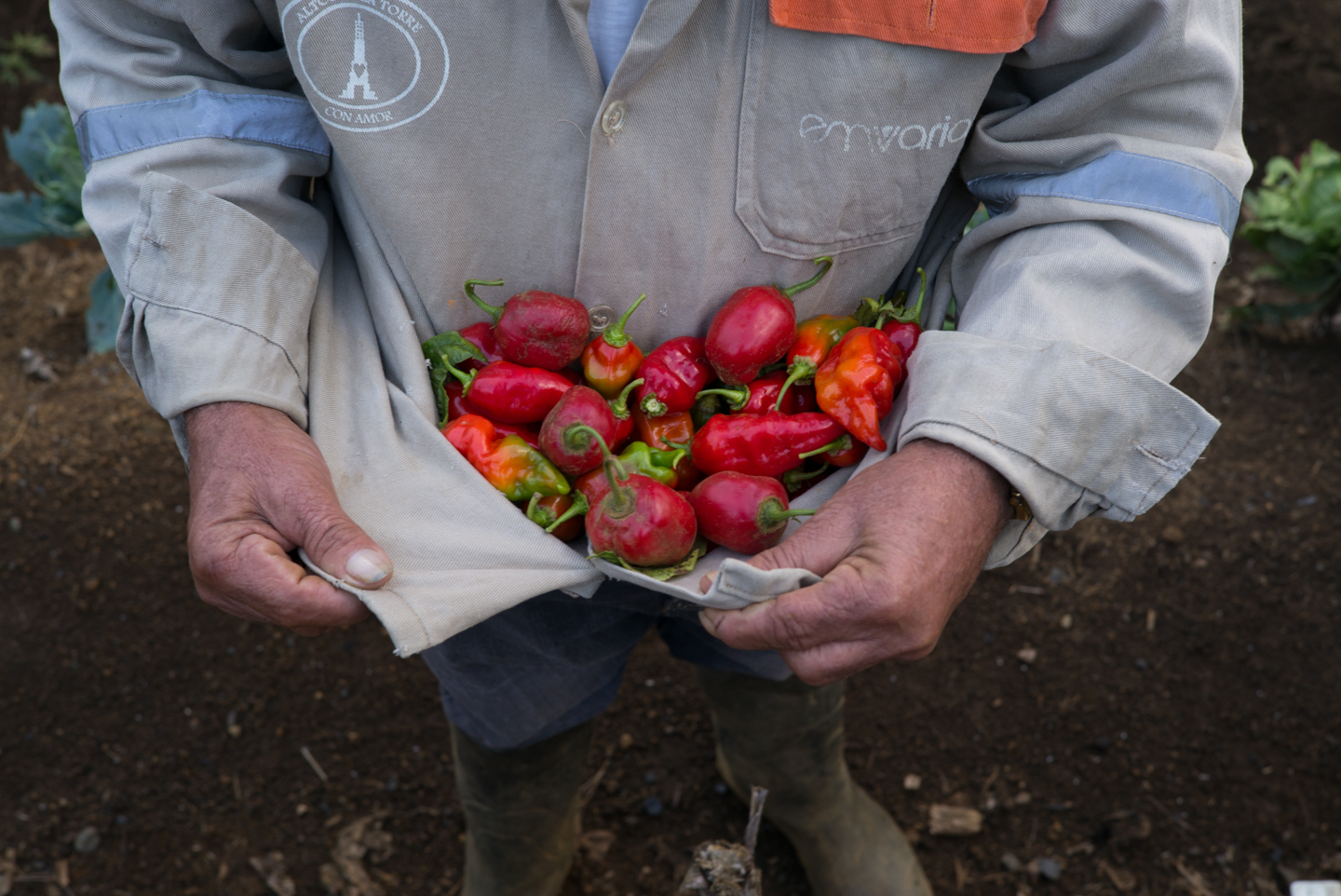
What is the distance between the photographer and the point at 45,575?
3121 millimetres

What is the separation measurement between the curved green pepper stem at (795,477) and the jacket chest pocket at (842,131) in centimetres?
37

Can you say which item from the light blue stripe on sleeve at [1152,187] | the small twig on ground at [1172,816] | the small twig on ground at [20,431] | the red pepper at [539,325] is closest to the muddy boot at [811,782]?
the small twig on ground at [1172,816]

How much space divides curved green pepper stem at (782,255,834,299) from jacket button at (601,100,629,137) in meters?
0.40

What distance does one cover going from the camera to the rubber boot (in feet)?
7.47

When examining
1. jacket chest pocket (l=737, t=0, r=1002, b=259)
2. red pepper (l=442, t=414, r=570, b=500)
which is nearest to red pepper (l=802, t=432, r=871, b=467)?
jacket chest pocket (l=737, t=0, r=1002, b=259)

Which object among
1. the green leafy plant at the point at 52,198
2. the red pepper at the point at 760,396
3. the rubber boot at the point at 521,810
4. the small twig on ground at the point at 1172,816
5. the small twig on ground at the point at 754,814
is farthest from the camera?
the green leafy plant at the point at 52,198

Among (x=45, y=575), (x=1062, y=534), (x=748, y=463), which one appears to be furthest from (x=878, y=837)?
(x=45, y=575)

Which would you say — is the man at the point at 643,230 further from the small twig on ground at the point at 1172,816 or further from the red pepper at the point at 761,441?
the small twig on ground at the point at 1172,816

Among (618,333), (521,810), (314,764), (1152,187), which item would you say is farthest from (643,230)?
(314,764)

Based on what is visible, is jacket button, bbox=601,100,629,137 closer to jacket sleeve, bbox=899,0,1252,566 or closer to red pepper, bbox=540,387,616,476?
red pepper, bbox=540,387,616,476

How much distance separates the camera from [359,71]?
4.62 feet

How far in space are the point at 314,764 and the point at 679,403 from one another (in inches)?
71.3

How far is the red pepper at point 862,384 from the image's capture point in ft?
5.11

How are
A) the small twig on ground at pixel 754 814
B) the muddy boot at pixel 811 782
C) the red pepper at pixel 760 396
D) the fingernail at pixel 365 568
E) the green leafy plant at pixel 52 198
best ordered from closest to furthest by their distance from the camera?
the fingernail at pixel 365 568 < the small twig on ground at pixel 754 814 < the red pepper at pixel 760 396 < the muddy boot at pixel 811 782 < the green leafy plant at pixel 52 198
